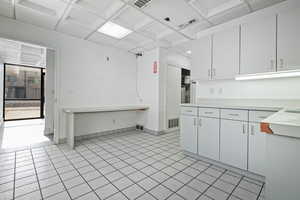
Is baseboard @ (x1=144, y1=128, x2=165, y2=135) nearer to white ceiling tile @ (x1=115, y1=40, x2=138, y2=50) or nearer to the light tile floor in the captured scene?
the light tile floor

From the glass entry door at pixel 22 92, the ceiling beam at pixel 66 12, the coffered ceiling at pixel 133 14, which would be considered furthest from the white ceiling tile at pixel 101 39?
the glass entry door at pixel 22 92

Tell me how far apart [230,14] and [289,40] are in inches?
39.4

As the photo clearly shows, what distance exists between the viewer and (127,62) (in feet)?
14.5

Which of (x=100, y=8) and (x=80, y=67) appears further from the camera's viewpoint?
(x=80, y=67)

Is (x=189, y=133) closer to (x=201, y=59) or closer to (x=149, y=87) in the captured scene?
(x=201, y=59)

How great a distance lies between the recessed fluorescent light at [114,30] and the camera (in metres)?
2.91

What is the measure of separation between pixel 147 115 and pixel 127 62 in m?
1.90

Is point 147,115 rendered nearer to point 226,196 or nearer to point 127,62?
point 127,62

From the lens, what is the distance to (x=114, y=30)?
3.13m

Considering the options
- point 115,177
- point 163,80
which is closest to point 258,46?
point 163,80

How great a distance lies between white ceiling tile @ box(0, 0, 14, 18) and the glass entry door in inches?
178

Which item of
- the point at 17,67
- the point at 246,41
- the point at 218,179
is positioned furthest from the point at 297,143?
the point at 17,67

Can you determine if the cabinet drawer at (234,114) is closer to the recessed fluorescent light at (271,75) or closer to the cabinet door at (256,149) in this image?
the cabinet door at (256,149)

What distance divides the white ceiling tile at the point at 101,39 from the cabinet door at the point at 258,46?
9.71ft
